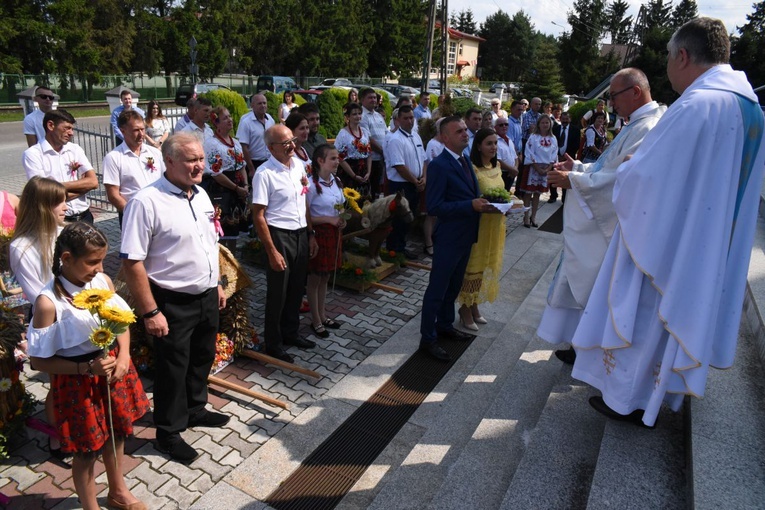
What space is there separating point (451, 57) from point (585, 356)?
80.1m

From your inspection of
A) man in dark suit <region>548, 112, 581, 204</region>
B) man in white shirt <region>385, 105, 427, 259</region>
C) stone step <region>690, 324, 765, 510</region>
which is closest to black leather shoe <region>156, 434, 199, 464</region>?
stone step <region>690, 324, 765, 510</region>

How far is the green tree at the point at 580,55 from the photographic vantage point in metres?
57.2

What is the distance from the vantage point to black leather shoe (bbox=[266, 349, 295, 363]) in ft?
15.6

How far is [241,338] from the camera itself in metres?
4.68

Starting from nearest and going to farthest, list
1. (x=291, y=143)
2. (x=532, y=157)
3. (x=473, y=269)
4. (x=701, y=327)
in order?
(x=701, y=327) < (x=291, y=143) < (x=473, y=269) < (x=532, y=157)

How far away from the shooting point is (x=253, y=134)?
25.2ft

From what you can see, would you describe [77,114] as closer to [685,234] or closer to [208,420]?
[208,420]

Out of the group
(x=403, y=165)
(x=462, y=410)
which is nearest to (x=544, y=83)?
(x=403, y=165)

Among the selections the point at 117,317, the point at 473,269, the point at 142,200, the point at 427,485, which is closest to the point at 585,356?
the point at 427,485

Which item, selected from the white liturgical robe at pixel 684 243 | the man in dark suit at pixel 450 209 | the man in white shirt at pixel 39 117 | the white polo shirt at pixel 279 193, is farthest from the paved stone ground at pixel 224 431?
the man in white shirt at pixel 39 117

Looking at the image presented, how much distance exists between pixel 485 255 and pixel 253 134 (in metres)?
4.06

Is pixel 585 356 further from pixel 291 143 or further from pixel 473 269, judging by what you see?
pixel 291 143

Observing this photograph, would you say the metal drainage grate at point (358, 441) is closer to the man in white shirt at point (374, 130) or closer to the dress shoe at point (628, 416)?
the dress shoe at point (628, 416)

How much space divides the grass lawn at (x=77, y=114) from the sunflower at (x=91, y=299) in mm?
25284
